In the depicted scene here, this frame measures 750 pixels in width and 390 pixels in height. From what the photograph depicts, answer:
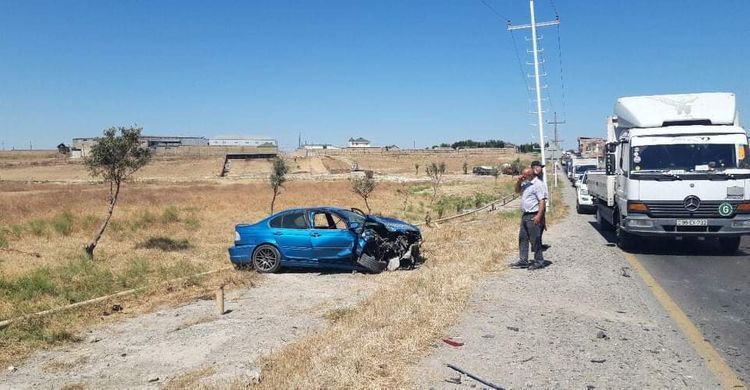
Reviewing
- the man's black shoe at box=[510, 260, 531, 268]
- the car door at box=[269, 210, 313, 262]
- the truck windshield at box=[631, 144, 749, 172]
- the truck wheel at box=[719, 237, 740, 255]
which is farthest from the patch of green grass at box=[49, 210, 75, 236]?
the truck wheel at box=[719, 237, 740, 255]

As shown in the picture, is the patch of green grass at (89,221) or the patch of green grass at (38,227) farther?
the patch of green grass at (89,221)

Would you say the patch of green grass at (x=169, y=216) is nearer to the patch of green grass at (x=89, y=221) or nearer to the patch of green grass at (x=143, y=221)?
the patch of green grass at (x=143, y=221)

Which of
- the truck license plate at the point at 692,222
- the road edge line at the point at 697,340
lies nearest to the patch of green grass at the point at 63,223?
the road edge line at the point at 697,340

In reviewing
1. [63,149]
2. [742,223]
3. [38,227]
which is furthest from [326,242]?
[63,149]

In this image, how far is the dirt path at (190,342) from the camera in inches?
250

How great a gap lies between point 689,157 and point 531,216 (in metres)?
4.13

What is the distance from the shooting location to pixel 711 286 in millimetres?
9195

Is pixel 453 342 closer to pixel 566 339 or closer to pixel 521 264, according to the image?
pixel 566 339

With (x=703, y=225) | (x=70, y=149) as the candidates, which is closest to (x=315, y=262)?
(x=703, y=225)

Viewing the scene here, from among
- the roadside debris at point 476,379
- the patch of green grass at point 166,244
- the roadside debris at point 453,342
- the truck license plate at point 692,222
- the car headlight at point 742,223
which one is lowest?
the patch of green grass at point 166,244

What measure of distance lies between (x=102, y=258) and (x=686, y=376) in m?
15.0

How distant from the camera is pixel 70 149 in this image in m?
Answer: 128

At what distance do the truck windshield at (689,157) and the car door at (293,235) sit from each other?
23.3 feet

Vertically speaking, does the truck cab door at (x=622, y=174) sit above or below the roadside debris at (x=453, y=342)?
above
